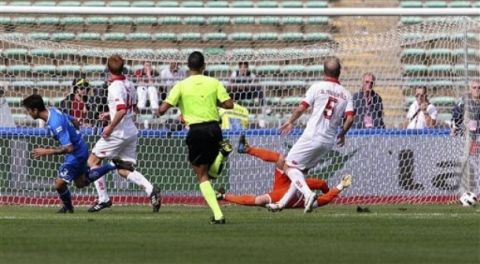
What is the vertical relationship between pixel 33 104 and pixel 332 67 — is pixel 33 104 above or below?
below

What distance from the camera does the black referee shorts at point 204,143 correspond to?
50.4 feet

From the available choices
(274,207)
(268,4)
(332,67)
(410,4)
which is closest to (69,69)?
(274,207)

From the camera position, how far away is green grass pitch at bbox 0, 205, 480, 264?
11.2 meters

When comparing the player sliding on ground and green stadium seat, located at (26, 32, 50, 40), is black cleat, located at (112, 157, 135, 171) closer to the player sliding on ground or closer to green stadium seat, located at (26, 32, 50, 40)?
the player sliding on ground

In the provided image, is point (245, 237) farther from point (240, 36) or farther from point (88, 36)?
point (240, 36)

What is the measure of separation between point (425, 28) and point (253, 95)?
10.5ft

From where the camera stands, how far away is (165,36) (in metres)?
24.1

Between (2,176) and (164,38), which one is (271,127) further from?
(2,176)

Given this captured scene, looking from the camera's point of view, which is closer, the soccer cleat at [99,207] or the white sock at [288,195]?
the white sock at [288,195]

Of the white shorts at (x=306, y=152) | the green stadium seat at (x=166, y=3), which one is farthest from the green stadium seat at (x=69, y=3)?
the white shorts at (x=306, y=152)

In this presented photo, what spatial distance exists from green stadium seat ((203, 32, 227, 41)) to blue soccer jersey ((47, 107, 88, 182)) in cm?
686

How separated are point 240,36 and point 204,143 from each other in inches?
379

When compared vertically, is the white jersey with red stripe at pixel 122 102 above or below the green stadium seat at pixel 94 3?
below

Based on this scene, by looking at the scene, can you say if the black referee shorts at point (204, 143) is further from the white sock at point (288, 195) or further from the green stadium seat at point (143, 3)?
the green stadium seat at point (143, 3)
